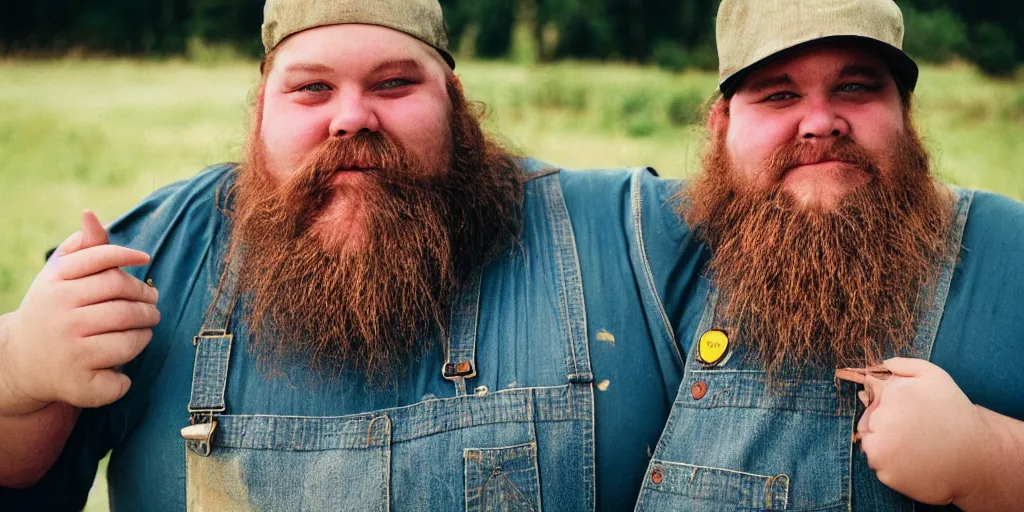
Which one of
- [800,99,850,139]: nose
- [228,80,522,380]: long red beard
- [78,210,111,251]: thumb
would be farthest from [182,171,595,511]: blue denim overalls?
[800,99,850,139]: nose

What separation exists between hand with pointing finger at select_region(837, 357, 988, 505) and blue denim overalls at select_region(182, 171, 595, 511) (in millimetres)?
711

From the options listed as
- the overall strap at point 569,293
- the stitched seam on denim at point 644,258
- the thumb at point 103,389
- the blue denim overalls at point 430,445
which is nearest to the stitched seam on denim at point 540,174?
the overall strap at point 569,293

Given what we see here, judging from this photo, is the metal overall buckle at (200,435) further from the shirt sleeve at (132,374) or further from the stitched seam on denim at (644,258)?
the stitched seam on denim at (644,258)

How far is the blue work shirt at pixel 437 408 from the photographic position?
2373 mm

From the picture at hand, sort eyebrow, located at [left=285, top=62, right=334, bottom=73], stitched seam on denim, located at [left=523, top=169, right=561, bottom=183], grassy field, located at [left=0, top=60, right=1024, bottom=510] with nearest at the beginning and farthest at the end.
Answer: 1. eyebrow, located at [left=285, top=62, right=334, bottom=73]
2. stitched seam on denim, located at [left=523, top=169, right=561, bottom=183]
3. grassy field, located at [left=0, top=60, right=1024, bottom=510]

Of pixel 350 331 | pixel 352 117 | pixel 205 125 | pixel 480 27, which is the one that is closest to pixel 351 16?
pixel 352 117

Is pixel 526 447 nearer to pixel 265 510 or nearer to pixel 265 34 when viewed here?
pixel 265 510

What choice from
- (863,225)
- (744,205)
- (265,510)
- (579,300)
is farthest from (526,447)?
(863,225)

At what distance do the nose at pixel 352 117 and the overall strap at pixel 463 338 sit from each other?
1.71 feet

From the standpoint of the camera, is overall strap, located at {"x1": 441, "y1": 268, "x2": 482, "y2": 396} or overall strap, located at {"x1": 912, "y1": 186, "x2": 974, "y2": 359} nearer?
overall strap, located at {"x1": 912, "y1": 186, "x2": 974, "y2": 359}

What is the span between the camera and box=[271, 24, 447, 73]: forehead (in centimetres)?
256

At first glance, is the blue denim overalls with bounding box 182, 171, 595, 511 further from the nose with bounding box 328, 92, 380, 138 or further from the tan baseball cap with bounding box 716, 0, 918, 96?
the tan baseball cap with bounding box 716, 0, 918, 96

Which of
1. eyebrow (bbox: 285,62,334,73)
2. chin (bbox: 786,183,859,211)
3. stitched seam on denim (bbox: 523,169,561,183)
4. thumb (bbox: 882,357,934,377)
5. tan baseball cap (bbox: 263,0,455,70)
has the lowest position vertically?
thumb (bbox: 882,357,934,377)

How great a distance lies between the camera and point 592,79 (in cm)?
1165
